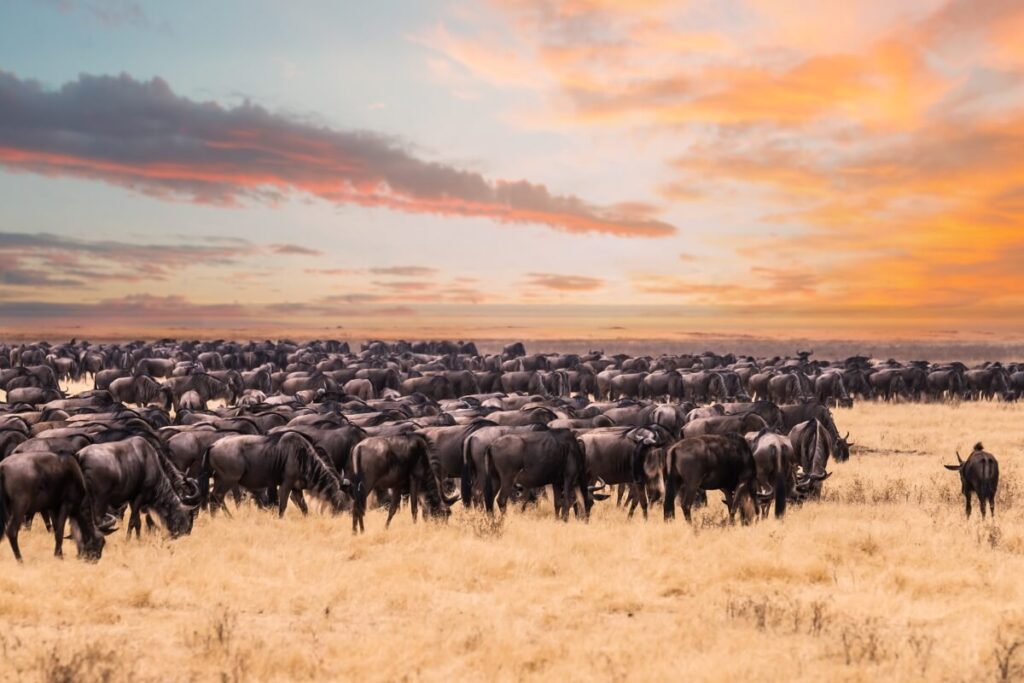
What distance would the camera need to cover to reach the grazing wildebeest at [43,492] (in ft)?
44.0

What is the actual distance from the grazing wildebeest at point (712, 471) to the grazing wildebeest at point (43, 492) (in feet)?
34.6

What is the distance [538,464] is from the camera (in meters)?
18.3

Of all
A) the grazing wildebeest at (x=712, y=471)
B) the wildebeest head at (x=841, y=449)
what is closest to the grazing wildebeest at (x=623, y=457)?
the grazing wildebeest at (x=712, y=471)

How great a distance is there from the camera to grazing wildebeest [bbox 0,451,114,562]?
528 inches

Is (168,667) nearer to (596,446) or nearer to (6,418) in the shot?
(596,446)

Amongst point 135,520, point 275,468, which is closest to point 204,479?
point 275,468

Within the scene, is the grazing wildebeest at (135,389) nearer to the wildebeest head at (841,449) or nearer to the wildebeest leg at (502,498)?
the wildebeest leg at (502,498)

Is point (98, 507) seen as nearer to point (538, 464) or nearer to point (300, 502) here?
point (300, 502)

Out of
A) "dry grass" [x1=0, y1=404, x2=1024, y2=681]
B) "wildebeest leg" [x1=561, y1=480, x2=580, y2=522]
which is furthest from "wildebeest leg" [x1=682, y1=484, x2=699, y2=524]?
"wildebeest leg" [x1=561, y1=480, x2=580, y2=522]

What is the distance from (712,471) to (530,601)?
20.7ft

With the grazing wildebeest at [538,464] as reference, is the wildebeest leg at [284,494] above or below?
below

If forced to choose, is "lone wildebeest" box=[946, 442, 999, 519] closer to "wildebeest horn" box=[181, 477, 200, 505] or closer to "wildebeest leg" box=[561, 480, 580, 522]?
"wildebeest leg" box=[561, 480, 580, 522]

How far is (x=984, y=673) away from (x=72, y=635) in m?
10.5

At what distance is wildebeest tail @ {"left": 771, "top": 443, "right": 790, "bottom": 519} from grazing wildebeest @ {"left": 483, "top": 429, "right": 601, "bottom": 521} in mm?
3862
